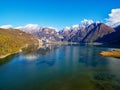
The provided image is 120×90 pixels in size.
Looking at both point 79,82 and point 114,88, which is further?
point 79,82

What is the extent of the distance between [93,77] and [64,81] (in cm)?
1148

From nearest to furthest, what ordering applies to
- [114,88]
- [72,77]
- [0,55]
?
1. [114,88]
2. [72,77]
3. [0,55]

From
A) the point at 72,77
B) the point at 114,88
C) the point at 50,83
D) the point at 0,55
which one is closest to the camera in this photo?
the point at 114,88

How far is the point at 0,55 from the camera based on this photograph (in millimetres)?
109250

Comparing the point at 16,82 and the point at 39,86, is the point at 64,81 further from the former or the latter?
the point at 16,82

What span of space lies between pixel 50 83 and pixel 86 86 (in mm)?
10842

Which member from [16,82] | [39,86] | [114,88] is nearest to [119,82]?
[114,88]

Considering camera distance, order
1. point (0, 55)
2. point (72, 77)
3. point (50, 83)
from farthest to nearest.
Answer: point (0, 55) → point (72, 77) → point (50, 83)

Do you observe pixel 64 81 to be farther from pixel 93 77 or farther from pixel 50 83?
pixel 93 77

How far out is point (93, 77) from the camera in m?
61.0

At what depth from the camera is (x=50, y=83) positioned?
53062 millimetres

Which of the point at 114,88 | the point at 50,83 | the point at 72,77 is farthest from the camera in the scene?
the point at 72,77

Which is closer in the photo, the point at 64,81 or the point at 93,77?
the point at 64,81

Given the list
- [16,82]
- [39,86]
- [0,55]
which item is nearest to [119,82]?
[39,86]
